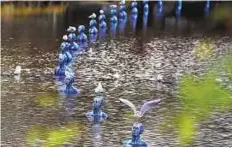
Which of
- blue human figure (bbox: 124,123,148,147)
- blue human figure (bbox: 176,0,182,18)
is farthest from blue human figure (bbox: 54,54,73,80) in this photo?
blue human figure (bbox: 176,0,182,18)

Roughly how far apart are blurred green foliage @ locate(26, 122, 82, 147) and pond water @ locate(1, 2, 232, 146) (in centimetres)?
2

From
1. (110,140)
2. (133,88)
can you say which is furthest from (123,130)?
(133,88)

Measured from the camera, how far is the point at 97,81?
2022 cm

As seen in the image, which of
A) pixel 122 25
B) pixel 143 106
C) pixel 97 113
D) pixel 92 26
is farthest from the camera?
pixel 122 25

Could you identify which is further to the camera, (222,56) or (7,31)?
(7,31)

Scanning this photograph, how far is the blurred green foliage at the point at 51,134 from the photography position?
1445 cm

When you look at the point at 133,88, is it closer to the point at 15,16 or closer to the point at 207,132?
the point at 207,132

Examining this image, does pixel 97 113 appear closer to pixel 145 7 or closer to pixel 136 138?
pixel 136 138

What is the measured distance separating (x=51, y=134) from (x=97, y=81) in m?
5.33

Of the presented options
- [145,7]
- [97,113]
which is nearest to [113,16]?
[145,7]

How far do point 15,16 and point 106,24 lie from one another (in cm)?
467

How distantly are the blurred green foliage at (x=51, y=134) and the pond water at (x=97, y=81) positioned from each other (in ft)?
0.07

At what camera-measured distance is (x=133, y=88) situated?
19.4 metres

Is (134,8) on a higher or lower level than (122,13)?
higher
